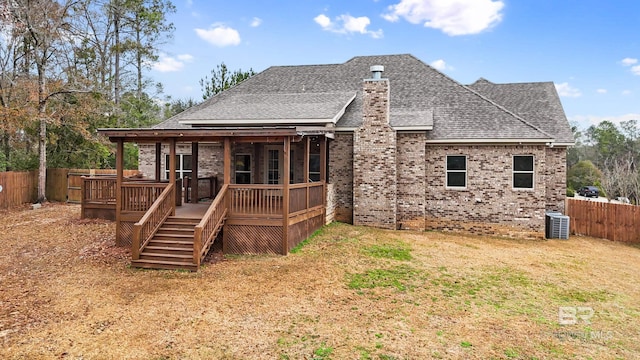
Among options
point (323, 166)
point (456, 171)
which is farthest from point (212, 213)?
point (456, 171)

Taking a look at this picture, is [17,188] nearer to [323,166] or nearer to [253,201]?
[253,201]

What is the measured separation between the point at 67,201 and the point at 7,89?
7.49 meters

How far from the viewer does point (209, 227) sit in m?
9.45

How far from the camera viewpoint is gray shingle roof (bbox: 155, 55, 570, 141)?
14.4m

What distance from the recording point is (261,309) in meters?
6.76

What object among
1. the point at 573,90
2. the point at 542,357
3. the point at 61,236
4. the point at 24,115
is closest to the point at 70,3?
the point at 24,115

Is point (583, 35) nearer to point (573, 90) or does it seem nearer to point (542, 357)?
point (573, 90)

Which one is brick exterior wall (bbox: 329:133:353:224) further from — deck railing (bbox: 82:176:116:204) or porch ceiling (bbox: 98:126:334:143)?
deck railing (bbox: 82:176:116:204)

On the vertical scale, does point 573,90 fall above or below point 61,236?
above

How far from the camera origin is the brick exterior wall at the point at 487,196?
45.8 feet

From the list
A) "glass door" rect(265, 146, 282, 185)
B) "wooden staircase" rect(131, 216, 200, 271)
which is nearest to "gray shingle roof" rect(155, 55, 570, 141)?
"glass door" rect(265, 146, 282, 185)

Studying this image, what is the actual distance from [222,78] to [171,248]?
19.4 meters

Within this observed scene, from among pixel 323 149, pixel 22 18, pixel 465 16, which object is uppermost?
pixel 465 16

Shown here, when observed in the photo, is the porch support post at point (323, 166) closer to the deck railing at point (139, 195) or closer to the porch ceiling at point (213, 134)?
the porch ceiling at point (213, 134)
